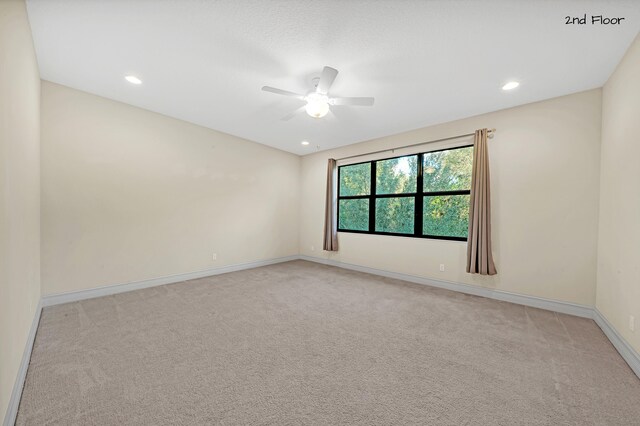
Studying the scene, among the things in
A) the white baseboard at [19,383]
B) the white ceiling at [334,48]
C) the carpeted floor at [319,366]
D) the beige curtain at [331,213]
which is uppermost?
the white ceiling at [334,48]

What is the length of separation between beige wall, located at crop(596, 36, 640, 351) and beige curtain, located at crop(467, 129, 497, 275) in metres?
1.02

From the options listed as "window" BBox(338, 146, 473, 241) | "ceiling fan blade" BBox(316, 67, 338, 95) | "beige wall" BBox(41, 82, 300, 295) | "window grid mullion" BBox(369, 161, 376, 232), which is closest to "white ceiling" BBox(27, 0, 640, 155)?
"ceiling fan blade" BBox(316, 67, 338, 95)

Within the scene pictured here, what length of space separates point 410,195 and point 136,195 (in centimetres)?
432

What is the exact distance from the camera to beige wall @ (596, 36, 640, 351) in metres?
1.96

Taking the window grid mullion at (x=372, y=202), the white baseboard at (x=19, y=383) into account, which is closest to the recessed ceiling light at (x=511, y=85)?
the window grid mullion at (x=372, y=202)

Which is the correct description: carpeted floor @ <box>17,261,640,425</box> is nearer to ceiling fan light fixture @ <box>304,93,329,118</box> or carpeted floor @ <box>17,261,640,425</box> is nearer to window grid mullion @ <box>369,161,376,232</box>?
window grid mullion @ <box>369,161,376,232</box>

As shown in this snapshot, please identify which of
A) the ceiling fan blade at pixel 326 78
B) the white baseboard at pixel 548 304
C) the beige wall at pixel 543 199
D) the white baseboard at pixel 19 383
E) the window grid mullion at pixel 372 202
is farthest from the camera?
the window grid mullion at pixel 372 202

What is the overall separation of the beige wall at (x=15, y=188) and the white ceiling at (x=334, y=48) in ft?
1.55

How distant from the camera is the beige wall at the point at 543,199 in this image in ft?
9.15

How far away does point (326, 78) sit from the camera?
86.8 inches

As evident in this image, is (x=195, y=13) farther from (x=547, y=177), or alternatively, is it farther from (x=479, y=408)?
(x=547, y=177)

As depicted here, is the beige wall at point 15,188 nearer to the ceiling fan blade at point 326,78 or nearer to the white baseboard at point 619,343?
the ceiling fan blade at point 326,78

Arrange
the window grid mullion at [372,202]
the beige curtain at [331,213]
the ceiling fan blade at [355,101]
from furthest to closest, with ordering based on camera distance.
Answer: the beige curtain at [331,213] < the window grid mullion at [372,202] < the ceiling fan blade at [355,101]

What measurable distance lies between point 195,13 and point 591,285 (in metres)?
4.74
